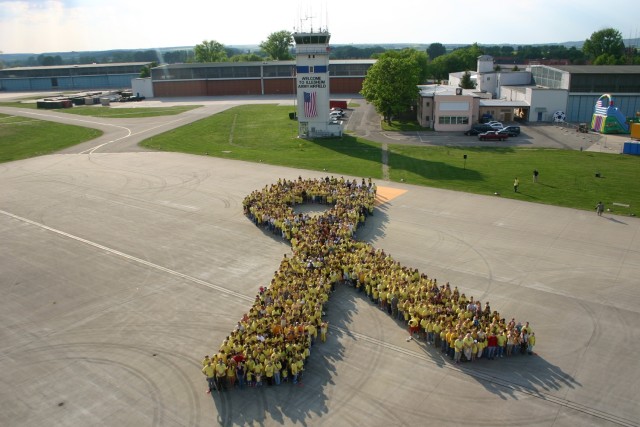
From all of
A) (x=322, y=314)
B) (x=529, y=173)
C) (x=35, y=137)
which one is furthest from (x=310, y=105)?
(x=322, y=314)

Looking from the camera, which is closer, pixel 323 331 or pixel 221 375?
pixel 221 375

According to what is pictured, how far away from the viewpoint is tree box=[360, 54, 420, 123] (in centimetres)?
6606

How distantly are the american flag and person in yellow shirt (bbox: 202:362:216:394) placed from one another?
46300mm

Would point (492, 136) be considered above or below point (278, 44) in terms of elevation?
below

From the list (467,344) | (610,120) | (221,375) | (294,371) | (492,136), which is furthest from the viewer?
(610,120)

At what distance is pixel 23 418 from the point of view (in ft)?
53.7

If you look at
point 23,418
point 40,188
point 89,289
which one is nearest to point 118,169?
point 40,188

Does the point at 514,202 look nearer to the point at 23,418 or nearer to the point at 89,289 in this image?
the point at 89,289

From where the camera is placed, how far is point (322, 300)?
70.5 feet

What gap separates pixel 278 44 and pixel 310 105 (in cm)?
9981

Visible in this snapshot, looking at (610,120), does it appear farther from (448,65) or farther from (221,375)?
(448,65)

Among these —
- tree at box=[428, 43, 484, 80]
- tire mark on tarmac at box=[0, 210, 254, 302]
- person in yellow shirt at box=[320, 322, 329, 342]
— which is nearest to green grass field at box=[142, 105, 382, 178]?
tire mark on tarmac at box=[0, 210, 254, 302]

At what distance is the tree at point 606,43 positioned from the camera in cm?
13975

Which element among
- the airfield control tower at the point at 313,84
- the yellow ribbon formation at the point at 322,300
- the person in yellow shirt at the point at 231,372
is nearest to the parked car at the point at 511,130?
the airfield control tower at the point at 313,84
